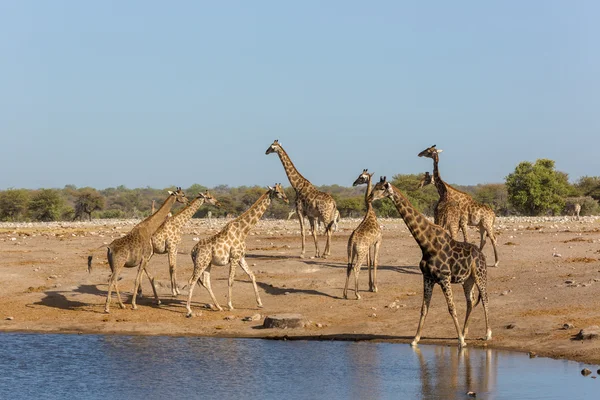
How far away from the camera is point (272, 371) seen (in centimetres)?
1335

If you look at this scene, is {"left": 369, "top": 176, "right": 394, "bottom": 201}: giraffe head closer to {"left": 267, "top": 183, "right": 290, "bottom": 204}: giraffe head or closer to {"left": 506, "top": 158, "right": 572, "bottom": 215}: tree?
{"left": 267, "top": 183, "right": 290, "bottom": 204}: giraffe head

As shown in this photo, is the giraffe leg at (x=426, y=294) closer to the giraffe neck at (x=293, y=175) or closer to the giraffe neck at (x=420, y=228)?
the giraffe neck at (x=420, y=228)

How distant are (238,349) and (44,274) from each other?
8946 mm

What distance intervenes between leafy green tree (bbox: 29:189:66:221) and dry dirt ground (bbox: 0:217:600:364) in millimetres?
34816

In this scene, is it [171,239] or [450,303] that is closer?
[450,303]

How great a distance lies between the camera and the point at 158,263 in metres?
23.9

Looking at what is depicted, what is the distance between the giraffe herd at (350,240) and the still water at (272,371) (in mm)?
1256

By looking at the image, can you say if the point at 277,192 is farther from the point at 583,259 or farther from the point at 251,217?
the point at 583,259

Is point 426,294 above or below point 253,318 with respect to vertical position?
above

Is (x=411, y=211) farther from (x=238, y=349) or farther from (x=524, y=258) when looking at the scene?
(x=524, y=258)

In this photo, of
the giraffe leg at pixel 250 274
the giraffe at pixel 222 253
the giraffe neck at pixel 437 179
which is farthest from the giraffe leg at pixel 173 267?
the giraffe neck at pixel 437 179

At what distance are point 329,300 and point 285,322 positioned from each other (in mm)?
2453

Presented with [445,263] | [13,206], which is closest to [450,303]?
[445,263]

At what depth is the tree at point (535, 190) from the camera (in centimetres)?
5178
